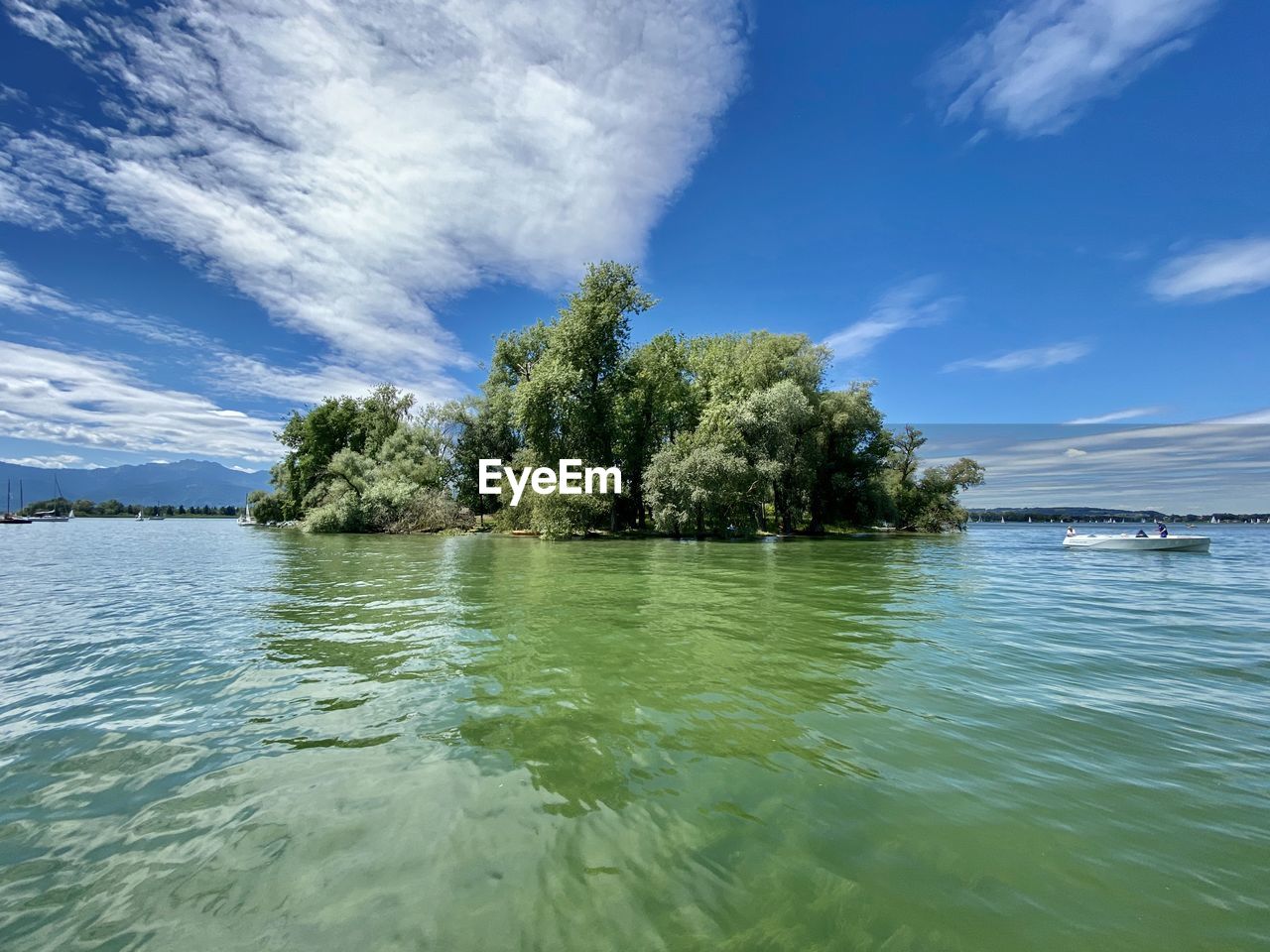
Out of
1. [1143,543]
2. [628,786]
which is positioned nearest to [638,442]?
[1143,543]

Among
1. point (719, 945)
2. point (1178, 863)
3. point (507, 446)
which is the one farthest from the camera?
point (507, 446)

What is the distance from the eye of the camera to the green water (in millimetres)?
3020

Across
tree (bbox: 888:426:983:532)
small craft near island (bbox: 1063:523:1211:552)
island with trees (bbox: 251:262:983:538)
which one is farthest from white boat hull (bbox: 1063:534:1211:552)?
tree (bbox: 888:426:983:532)

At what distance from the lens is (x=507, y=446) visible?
58.6 meters

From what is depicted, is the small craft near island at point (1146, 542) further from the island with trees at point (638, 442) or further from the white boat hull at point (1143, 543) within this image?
the island with trees at point (638, 442)

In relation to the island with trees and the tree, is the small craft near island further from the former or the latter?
the tree

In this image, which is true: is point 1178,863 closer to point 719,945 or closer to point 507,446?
point 719,945

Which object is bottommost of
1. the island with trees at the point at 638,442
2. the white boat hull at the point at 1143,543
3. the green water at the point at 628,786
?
the green water at the point at 628,786

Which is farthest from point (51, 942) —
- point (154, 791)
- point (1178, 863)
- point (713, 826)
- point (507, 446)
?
point (507, 446)

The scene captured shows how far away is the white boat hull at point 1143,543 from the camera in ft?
103

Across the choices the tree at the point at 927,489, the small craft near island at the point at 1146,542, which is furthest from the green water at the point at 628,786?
the tree at the point at 927,489

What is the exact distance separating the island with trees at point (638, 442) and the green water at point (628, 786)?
30879 mm

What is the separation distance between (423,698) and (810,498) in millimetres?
47421

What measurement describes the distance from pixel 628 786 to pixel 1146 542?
1636 inches
